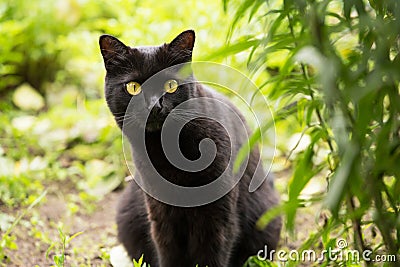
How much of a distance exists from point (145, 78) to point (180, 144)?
0.23 m

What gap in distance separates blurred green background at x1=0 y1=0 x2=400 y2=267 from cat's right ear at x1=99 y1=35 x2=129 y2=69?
33cm

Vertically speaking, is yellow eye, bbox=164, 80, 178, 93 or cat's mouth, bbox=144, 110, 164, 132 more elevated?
yellow eye, bbox=164, 80, 178, 93

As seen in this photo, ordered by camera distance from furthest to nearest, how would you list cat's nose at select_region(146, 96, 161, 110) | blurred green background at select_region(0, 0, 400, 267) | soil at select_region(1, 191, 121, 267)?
1. soil at select_region(1, 191, 121, 267)
2. cat's nose at select_region(146, 96, 161, 110)
3. blurred green background at select_region(0, 0, 400, 267)

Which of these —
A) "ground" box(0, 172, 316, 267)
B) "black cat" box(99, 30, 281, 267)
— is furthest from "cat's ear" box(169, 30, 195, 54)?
"ground" box(0, 172, 316, 267)

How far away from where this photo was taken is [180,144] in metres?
1.73

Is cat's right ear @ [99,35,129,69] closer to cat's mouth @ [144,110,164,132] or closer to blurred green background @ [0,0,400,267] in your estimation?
cat's mouth @ [144,110,164,132]

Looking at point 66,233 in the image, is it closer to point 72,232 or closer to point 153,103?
point 72,232

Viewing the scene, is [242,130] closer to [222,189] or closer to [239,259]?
[222,189]

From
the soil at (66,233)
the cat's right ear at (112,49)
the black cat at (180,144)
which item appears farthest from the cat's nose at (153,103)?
the soil at (66,233)

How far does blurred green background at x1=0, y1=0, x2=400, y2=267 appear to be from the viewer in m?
1.04

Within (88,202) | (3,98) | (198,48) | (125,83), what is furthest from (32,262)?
(3,98)

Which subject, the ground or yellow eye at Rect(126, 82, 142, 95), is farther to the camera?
the ground

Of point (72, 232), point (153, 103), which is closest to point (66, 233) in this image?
point (72, 232)

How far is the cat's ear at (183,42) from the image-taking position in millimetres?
1703
